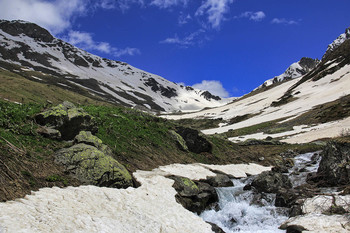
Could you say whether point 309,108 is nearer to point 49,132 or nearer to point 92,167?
point 92,167

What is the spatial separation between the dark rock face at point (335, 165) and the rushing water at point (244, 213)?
17.0ft

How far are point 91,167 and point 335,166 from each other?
18294mm

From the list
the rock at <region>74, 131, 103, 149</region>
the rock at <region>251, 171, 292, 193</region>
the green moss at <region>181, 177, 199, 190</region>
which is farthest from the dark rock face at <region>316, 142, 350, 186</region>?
the rock at <region>74, 131, 103, 149</region>

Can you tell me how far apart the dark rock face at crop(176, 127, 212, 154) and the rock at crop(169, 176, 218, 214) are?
1069 centimetres

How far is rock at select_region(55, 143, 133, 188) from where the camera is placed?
1323 cm

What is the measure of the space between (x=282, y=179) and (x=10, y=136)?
801 inches

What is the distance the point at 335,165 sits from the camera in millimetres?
18125

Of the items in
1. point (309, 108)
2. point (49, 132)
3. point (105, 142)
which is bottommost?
point (105, 142)

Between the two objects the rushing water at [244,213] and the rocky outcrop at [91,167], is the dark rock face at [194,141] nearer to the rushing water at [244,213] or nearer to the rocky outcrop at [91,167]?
the rushing water at [244,213]

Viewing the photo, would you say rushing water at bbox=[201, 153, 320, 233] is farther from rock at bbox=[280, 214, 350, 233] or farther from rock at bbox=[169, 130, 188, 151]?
rock at bbox=[169, 130, 188, 151]

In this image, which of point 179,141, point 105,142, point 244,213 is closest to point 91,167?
point 105,142

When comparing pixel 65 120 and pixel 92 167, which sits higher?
pixel 65 120

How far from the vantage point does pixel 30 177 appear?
10945 mm

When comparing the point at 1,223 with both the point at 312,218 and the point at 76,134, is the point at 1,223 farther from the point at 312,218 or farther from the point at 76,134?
the point at 312,218
